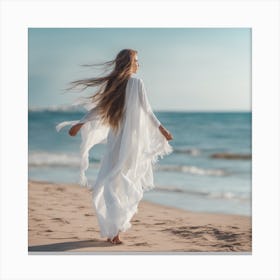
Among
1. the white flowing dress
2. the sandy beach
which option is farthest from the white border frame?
the white flowing dress

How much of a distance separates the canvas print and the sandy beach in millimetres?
12

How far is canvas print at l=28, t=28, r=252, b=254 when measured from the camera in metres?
5.28

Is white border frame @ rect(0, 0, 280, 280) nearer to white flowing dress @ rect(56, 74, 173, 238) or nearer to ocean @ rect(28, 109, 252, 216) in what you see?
white flowing dress @ rect(56, 74, 173, 238)

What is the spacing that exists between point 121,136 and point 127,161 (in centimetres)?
25

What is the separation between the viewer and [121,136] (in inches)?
209
